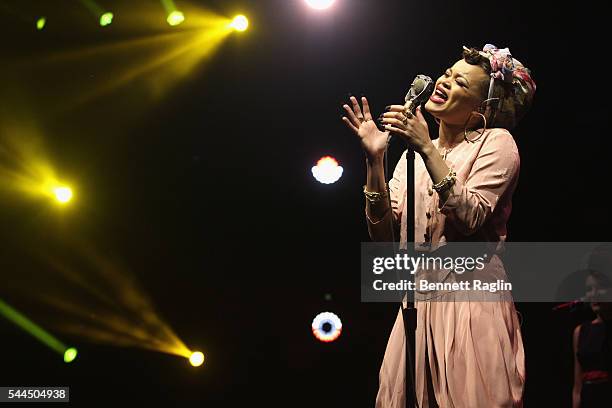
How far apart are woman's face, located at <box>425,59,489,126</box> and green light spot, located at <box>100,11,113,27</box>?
2.52 m

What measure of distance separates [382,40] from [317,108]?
58cm

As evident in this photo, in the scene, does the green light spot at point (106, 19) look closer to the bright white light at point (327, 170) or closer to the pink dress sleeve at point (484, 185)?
the bright white light at point (327, 170)

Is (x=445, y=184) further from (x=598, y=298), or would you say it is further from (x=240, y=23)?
(x=240, y=23)

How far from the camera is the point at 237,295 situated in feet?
14.6

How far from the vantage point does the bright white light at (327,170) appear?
4379 mm

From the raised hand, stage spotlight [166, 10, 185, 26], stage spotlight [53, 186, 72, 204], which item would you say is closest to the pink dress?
the raised hand

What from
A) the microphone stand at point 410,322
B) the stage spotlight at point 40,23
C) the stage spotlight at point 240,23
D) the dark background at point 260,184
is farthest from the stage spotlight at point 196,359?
the microphone stand at point 410,322

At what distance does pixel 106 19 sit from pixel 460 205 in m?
2.93

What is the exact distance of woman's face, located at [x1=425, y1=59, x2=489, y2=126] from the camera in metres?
2.37

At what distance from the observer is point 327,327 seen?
4.43 m

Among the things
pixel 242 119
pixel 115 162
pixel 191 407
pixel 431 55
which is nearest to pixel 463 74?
pixel 431 55

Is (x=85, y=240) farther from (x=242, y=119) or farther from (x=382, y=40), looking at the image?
(x=382, y=40)

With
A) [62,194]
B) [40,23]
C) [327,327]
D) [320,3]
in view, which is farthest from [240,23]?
[327,327]

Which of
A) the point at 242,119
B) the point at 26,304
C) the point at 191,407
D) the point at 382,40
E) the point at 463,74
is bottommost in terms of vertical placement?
the point at 191,407
